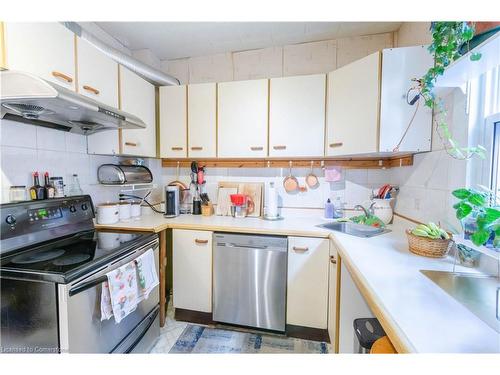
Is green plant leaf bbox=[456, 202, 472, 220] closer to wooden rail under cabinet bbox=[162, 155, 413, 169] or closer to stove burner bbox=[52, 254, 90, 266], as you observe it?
wooden rail under cabinet bbox=[162, 155, 413, 169]

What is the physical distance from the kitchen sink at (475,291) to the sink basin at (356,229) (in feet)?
1.89

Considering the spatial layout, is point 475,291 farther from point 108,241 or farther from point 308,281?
point 108,241

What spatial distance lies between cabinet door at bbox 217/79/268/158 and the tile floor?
1.47 meters

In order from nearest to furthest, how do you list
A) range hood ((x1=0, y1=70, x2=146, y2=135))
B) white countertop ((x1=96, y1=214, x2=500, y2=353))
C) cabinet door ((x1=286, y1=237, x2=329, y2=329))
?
white countertop ((x1=96, y1=214, x2=500, y2=353)), range hood ((x1=0, y1=70, x2=146, y2=135)), cabinet door ((x1=286, y1=237, x2=329, y2=329))

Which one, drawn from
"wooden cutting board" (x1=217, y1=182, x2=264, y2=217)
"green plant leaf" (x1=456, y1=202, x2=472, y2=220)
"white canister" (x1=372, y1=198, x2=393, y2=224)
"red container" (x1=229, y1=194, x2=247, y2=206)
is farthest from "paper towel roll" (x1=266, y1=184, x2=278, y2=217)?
"green plant leaf" (x1=456, y1=202, x2=472, y2=220)

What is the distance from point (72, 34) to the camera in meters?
1.27

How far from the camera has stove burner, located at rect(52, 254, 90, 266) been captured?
3.30 ft

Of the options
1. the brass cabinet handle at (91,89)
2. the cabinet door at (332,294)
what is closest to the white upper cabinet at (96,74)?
the brass cabinet handle at (91,89)

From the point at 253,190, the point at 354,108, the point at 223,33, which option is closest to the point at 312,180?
the point at 253,190

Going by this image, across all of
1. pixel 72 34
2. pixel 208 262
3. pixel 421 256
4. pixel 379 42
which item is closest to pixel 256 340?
pixel 208 262

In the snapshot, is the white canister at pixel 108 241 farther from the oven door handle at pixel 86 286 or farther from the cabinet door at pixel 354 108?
the cabinet door at pixel 354 108

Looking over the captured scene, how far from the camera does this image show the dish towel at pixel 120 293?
1.08 m

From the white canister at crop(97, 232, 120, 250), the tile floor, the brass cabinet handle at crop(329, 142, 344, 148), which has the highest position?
the brass cabinet handle at crop(329, 142, 344, 148)
